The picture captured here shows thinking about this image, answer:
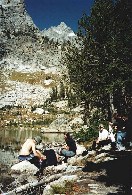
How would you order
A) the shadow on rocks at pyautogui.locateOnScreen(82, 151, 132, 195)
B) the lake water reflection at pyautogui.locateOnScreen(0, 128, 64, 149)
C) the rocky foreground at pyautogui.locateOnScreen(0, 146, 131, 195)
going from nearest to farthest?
the rocky foreground at pyautogui.locateOnScreen(0, 146, 131, 195) → the shadow on rocks at pyautogui.locateOnScreen(82, 151, 132, 195) → the lake water reflection at pyautogui.locateOnScreen(0, 128, 64, 149)

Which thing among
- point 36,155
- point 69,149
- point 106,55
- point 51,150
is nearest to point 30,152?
point 36,155

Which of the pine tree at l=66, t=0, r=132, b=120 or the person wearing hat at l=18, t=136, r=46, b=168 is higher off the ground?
the pine tree at l=66, t=0, r=132, b=120

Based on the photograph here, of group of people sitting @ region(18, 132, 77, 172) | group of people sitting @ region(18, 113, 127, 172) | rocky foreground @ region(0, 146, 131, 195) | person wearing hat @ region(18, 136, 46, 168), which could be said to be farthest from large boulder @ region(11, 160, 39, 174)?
person wearing hat @ region(18, 136, 46, 168)

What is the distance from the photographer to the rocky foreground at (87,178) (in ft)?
45.4

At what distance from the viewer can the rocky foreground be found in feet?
45.4

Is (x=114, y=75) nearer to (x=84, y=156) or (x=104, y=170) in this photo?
(x=84, y=156)

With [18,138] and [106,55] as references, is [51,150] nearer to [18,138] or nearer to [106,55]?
[106,55]

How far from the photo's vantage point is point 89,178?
1573 cm

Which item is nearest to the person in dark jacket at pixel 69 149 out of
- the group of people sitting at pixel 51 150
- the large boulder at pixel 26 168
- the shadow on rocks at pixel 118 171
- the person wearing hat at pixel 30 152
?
the group of people sitting at pixel 51 150

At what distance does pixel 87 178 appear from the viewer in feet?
51.6

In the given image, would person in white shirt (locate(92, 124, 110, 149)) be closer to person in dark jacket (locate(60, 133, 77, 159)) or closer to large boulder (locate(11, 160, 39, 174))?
person in dark jacket (locate(60, 133, 77, 159))

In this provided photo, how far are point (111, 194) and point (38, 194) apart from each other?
3.76 m

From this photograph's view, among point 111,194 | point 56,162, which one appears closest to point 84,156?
point 56,162

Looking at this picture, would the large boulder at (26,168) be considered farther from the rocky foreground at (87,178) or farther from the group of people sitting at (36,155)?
the group of people sitting at (36,155)
